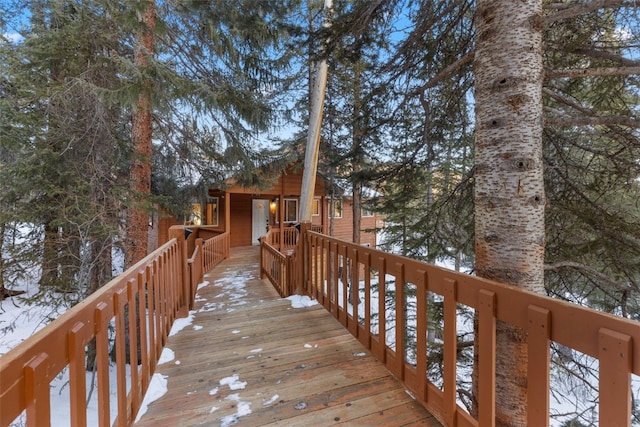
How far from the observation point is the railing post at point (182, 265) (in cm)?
349

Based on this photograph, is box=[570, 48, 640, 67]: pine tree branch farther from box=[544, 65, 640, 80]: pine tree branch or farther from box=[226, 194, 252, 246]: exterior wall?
box=[226, 194, 252, 246]: exterior wall

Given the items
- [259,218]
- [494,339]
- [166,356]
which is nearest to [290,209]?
[259,218]

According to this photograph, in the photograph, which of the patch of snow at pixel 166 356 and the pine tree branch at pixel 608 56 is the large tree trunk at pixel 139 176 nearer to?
the patch of snow at pixel 166 356

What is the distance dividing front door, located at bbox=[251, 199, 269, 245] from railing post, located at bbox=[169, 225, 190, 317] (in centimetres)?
1128

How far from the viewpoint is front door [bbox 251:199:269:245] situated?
14.9 metres

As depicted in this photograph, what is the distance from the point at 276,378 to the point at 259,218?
1323 cm

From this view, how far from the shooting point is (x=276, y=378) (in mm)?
2248

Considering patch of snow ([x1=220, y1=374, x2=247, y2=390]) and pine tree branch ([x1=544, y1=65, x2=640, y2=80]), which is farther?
patch of snow ([x1=220, y1=374, x2=247, y2=390])

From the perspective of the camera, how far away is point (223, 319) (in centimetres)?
351

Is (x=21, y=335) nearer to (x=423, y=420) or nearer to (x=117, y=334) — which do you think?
(x=117, y=334)

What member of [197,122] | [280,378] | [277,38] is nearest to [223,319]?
[280,378]

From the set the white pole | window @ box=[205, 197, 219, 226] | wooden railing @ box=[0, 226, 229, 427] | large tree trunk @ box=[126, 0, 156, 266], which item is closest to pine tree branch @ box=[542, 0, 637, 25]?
wooden railing @ box=[0, 226, 229, 427]

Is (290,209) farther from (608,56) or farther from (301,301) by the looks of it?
(608,56)

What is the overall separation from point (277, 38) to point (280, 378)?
652 cm
